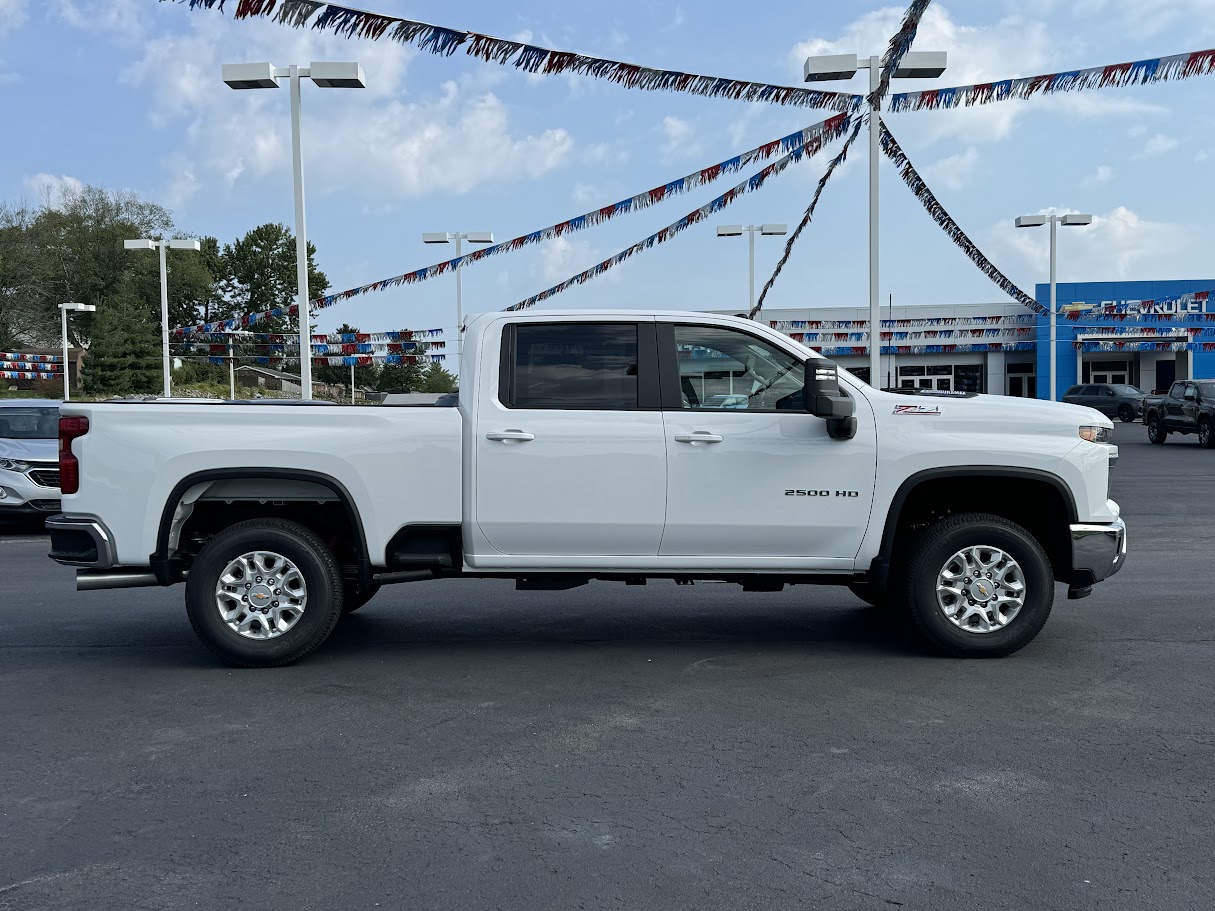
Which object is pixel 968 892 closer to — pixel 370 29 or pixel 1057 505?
pixel 1057 505

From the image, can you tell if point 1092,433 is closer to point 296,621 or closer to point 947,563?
point 947,563

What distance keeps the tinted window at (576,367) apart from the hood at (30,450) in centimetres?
921

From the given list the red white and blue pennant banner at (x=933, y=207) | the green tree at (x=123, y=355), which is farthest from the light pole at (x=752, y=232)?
the green tree at (x=123, y=355)

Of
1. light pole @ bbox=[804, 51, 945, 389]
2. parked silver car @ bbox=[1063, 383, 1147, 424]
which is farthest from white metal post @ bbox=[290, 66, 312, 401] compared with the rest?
parked silver car @ bbox=[1063, 383, 1147, 424]

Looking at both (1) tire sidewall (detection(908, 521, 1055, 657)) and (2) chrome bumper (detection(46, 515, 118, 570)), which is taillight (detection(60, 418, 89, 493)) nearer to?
(2) chrome bumper (detection(46, 515, 118, 570))

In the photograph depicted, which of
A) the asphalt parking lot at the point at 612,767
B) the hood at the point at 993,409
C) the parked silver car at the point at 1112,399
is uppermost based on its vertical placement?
the parked silver car at the point at 1112,399

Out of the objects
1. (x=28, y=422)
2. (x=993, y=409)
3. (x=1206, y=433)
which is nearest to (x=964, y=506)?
(x=993, y=409)

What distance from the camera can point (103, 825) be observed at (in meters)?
4.23

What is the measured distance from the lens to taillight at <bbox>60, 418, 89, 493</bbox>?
649 centimetres

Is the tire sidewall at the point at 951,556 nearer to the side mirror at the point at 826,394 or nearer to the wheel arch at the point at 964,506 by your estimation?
the wheel arch at the point at 964,506

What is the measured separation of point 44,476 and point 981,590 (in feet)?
37.0

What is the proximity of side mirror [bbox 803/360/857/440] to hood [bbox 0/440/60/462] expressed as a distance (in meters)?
10.5

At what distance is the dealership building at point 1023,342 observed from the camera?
5678 centimetres

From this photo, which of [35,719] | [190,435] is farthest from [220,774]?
[190,435]
